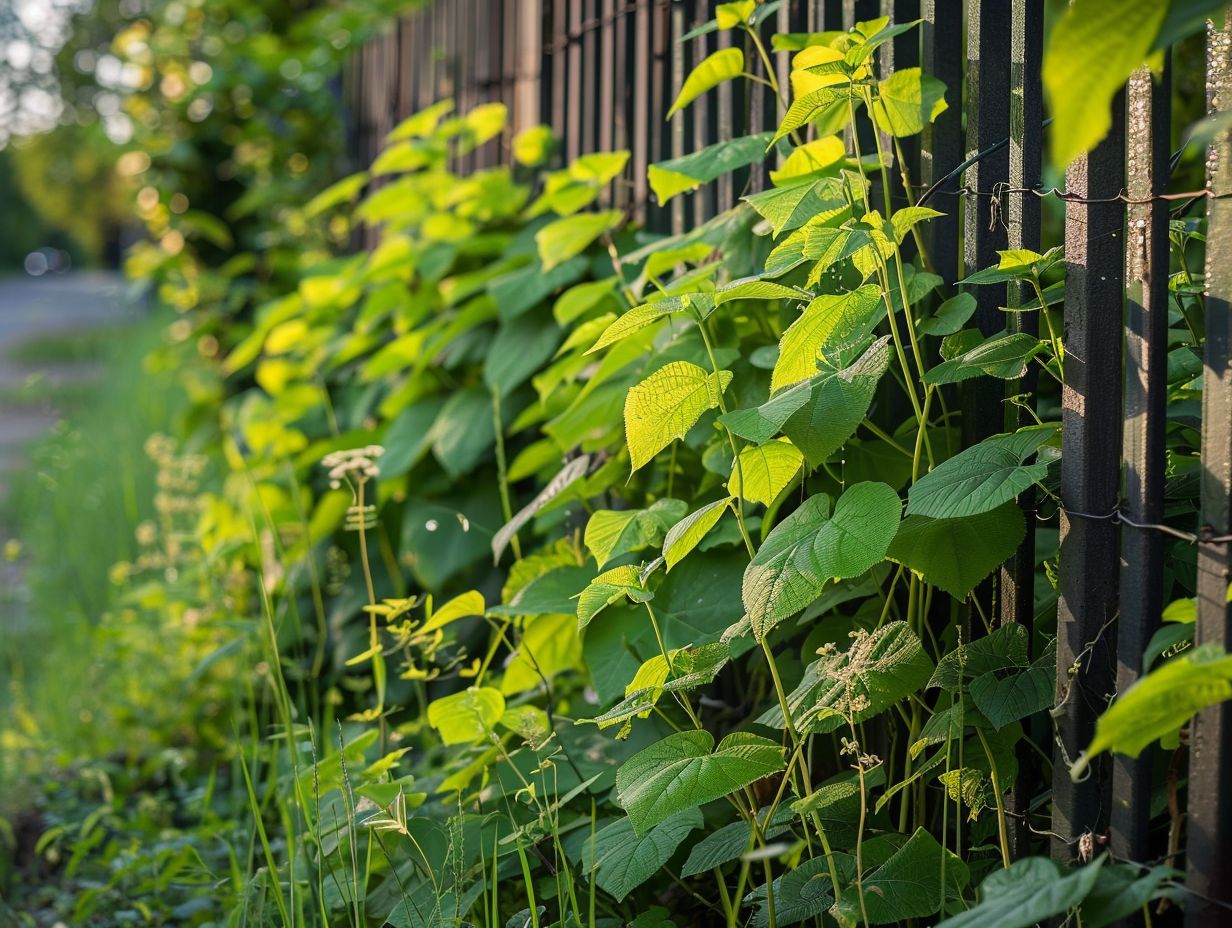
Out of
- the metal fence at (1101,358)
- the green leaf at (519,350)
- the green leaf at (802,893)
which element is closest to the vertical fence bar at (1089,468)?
the metal fence at (1101,358)

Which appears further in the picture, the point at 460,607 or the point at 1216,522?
the point at 460,607

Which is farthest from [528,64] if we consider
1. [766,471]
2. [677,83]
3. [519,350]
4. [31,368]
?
[31,368]

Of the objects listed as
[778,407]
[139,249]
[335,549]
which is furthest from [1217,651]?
[139,249]

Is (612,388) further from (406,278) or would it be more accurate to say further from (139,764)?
(139,764)

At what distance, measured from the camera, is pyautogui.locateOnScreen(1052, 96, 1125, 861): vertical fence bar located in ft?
3.78

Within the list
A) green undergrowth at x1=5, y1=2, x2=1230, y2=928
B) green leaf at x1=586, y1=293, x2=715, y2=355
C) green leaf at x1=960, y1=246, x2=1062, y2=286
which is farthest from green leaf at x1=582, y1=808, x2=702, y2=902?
green leaf at x1=960, y1=246, x2=1062, y2=286

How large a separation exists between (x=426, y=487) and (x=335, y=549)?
1.11 feet

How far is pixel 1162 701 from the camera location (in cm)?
86

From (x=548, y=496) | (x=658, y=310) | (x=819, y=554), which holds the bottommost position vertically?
(x=548, y=496)

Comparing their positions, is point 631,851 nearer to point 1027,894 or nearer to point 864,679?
point 864,679

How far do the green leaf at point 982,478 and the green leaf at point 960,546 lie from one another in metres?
0.06

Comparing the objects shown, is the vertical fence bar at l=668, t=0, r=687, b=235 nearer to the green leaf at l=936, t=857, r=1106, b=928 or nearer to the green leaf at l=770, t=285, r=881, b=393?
the green leaf at l=770, t=285, r=881, b=393

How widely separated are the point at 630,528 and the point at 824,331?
370 millimetres

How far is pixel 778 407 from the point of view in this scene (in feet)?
4.00
